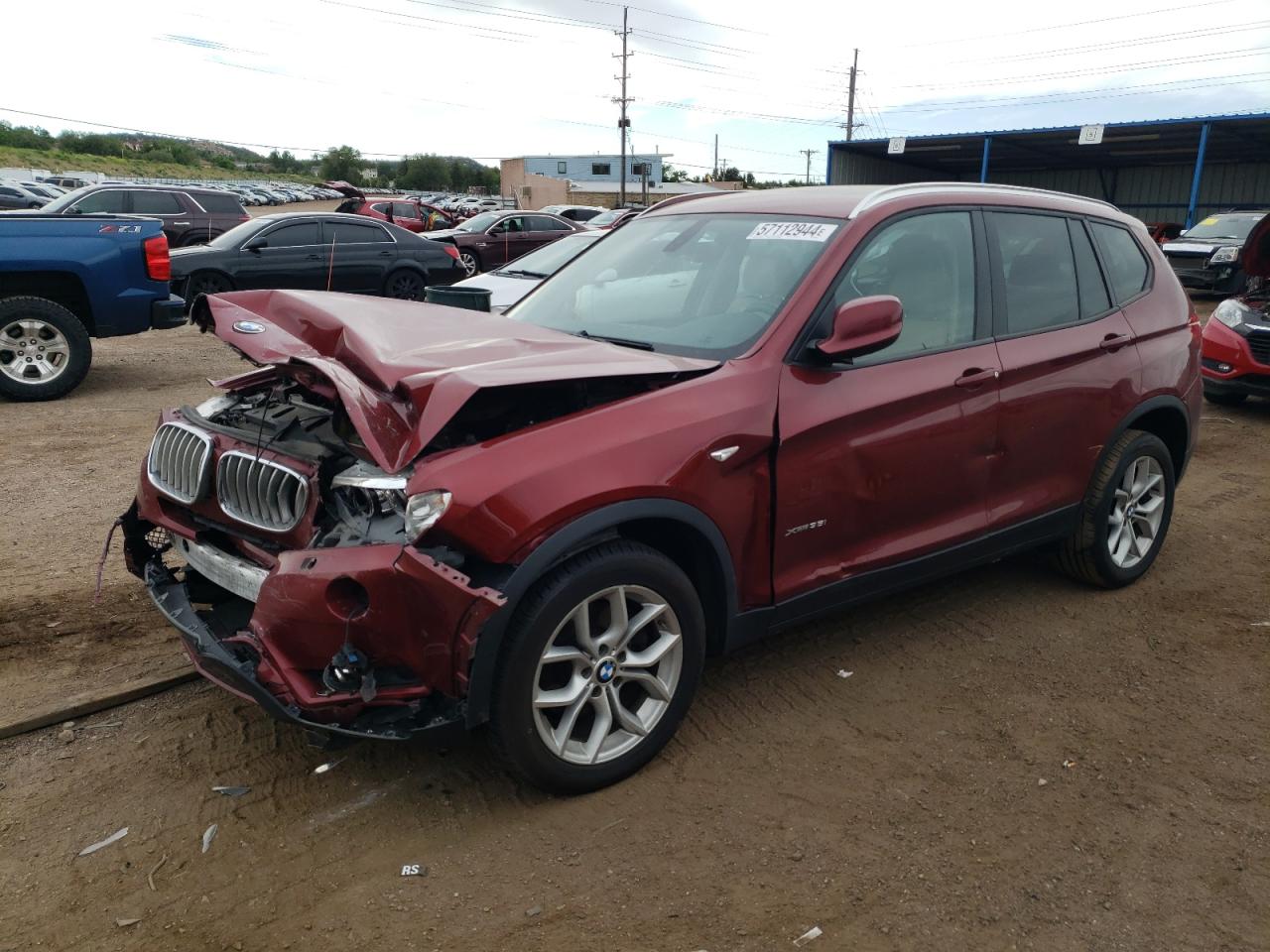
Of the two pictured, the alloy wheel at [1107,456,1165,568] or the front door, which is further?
the alloy wheel at [1107,456,1165,568]

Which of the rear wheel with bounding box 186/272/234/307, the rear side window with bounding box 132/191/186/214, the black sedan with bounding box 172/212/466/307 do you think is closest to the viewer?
the rear wheel with bounding box 186/272/234/307

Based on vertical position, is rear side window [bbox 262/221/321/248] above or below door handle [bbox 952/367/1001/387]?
below

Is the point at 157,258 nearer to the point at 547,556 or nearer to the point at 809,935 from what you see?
the point at 547,556

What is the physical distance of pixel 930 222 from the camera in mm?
3818

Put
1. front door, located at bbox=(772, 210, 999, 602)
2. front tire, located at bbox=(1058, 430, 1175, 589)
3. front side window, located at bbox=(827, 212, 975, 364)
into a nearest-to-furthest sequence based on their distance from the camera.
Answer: front door, located at bbox=(772, 210, 999, 602), front side window, located at bbox=(827, 212, 975, 364), front tire, located at bbox=(1058, 430, 1175, 589)

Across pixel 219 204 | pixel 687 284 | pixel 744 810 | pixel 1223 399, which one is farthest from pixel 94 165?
pixel 744 810

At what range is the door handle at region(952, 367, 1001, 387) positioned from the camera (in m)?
3.70

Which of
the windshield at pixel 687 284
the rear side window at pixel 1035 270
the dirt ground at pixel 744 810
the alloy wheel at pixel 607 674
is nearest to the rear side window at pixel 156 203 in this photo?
the dirt ground at pixel 744 810

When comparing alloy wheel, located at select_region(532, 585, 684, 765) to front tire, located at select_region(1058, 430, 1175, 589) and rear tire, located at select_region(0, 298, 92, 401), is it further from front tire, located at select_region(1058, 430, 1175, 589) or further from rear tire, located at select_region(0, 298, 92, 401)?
rear tire, located at select_region(0, 298, 92, 401)

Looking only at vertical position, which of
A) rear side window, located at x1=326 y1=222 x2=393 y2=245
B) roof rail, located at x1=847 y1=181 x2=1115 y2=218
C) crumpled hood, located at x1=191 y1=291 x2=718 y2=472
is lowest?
rear side window, located at x1=326 y1=222 x2=393 y2=245

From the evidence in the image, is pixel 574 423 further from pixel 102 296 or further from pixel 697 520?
pixel 102 296

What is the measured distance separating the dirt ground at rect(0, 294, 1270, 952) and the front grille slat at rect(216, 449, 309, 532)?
0.83 meters

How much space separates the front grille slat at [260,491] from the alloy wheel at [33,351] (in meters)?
6.41

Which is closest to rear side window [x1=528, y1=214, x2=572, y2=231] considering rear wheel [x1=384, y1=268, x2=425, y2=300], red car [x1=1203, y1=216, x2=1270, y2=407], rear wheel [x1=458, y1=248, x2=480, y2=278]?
rear wheel [x1=458, y1=248, x2=480, y2=278]
